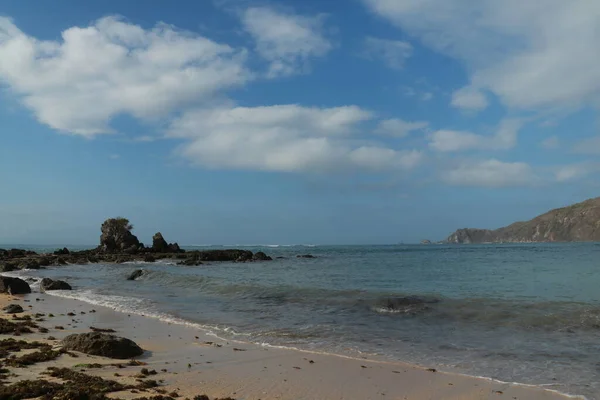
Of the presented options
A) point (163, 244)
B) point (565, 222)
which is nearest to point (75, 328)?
point (163, 244)

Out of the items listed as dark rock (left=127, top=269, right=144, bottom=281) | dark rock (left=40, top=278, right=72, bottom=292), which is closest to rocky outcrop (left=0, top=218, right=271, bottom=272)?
dark rock (left=127, top=269, right=144, bottom=281)

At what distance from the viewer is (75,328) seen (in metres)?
13.8

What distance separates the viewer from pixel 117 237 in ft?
261

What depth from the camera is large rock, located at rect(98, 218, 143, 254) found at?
3100 inches

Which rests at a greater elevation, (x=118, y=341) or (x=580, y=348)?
(x=118, y=341)

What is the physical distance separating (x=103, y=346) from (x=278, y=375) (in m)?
4.29

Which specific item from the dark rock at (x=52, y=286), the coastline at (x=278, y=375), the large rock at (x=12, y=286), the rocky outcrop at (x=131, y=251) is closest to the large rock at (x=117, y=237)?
the rocky outcrop at (x=131, y=251)

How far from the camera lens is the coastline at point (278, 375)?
802 cm

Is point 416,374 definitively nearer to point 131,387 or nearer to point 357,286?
point 131,387

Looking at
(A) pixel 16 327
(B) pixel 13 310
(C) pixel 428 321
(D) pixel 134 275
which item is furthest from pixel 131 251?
(C) pixel 428 321

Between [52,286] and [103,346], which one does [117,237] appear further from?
[103,346]

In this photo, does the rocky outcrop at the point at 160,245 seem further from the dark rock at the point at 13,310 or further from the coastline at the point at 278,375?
the coastline at the point at 278,375

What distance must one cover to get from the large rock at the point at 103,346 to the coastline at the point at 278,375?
265 mm

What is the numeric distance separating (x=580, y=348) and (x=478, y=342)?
2633 millimetres
